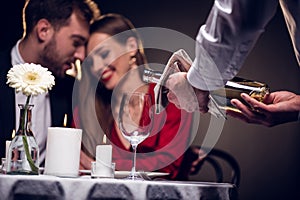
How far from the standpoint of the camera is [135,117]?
1171 mm

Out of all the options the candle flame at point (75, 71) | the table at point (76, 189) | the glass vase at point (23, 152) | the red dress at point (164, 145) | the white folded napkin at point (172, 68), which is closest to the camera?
the table at point (76, 189)

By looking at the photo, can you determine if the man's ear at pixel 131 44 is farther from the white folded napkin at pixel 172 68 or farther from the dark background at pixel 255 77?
the white folded napkin at pixel 172 68

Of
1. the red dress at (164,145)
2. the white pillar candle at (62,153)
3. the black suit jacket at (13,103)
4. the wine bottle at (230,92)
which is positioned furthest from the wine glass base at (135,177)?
the black suit jacket at (13,103)

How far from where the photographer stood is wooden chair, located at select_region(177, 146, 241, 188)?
260 cm

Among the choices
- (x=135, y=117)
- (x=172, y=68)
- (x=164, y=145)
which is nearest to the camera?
(x=135, y=117)

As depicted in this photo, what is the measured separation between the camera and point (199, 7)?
2746 mm

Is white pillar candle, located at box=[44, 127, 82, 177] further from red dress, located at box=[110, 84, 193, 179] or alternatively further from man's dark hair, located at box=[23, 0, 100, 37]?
man's dark hair, located at box=[23, 0, 100, 37]

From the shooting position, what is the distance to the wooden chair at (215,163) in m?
2.60

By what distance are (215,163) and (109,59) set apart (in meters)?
0.72

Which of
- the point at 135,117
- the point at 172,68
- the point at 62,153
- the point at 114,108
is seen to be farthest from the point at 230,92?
the point at 114,108

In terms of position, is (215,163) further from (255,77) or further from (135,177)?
(135,177)

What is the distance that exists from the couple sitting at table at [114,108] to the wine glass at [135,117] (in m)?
1.35

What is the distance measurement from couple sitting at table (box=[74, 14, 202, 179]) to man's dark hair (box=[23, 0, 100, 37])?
70 mm

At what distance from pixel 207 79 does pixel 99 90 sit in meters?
1.48
